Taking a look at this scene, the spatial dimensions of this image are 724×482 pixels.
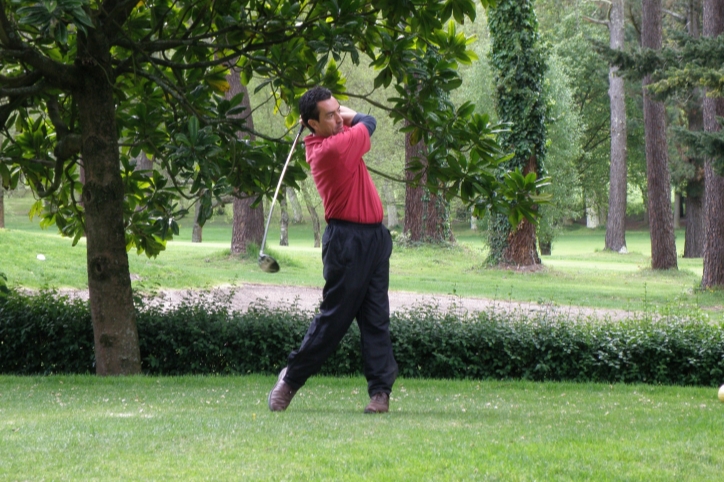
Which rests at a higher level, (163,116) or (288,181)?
(163,116)

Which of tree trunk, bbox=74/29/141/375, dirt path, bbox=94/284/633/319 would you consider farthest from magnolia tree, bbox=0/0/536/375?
dirt path, bbox=94/284/633/319

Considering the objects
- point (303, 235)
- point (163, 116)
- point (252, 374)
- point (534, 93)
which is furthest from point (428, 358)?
point (303, 235)

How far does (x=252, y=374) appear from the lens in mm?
9766

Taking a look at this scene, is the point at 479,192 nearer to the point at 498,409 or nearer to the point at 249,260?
the point at 498,409

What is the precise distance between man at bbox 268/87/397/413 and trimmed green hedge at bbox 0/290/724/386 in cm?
353

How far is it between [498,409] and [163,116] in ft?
16.6

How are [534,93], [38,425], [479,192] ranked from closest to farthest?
[38,425], [479,192], [534,93]

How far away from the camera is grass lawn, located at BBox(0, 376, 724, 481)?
4.15 meters

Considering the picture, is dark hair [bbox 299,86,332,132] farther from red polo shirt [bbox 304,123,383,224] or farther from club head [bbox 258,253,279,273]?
club head [bbox 258,253,279,273]

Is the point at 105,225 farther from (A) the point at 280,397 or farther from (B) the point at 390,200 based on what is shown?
(B) the point at 390,200

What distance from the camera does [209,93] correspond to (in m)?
9.55

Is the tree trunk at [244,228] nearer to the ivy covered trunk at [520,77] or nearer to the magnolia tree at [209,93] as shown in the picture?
the ivy covered trunk at [520,77]

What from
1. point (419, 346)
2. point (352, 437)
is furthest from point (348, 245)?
point (419, 346)

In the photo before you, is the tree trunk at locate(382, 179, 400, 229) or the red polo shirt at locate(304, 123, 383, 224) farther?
the tree trunk at locate(382, 179, 400, 229)
